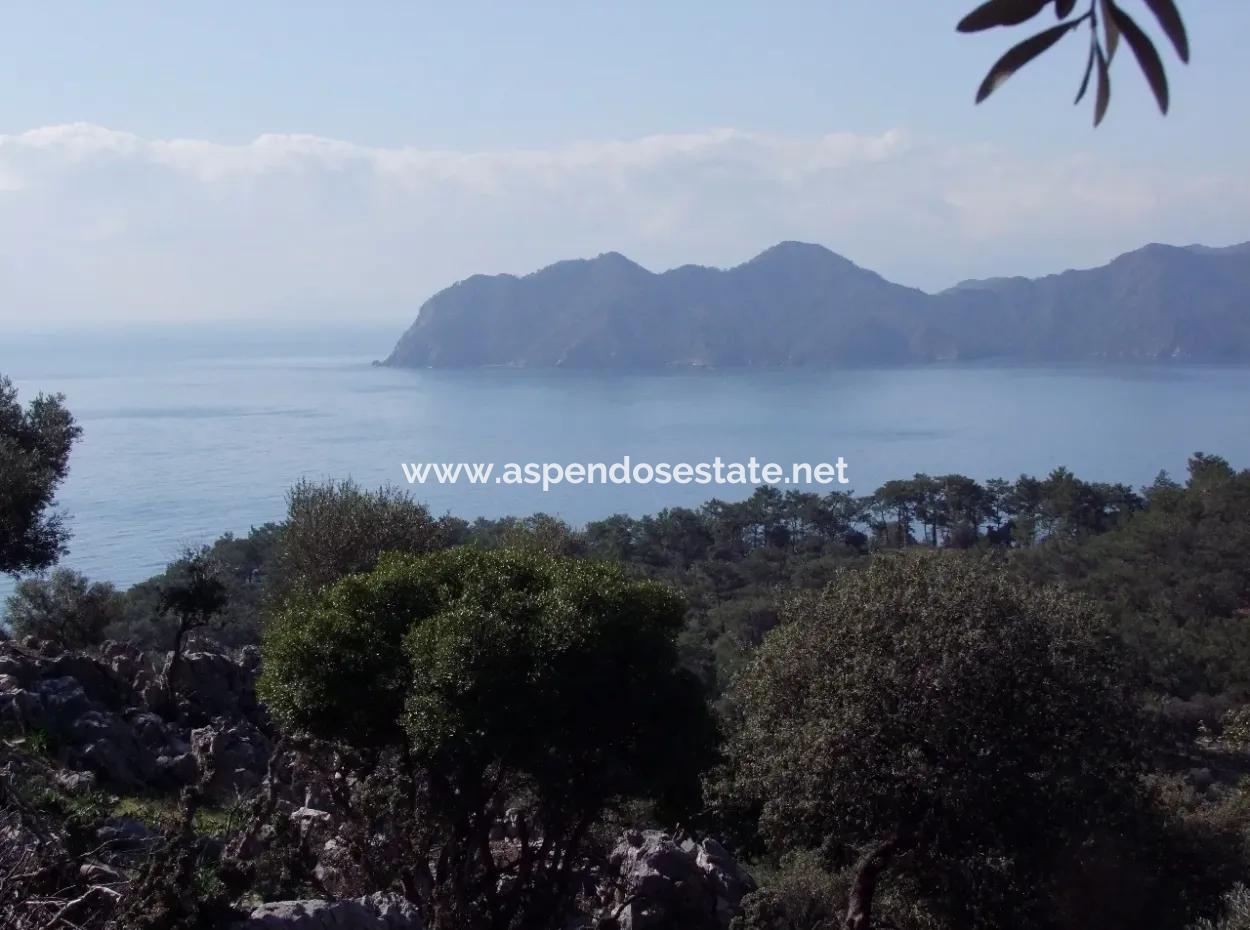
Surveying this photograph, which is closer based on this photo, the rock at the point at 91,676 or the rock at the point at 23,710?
the rock at the point at 23,710

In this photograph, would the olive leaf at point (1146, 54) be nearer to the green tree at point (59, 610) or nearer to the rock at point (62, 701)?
the rock at point (62, 701)

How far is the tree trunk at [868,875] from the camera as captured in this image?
8562 mm

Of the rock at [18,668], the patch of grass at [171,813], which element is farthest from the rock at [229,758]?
the rock at [18,668]

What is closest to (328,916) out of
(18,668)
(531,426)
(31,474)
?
(18,668)

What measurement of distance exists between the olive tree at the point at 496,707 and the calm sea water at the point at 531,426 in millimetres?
22661

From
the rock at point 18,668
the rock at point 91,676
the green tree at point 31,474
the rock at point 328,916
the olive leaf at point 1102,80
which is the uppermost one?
the olive leaf at point 1102,80

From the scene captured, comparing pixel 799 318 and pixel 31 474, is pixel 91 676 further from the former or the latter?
pixel 799 318

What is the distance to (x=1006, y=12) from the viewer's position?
5.11ft

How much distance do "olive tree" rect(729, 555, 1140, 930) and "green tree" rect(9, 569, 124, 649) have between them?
1555 cm

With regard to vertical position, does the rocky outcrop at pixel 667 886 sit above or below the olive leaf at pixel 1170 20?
below

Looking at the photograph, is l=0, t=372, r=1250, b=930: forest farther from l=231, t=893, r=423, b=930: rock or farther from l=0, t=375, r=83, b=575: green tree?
l=0, t=375, r=83, b=575: green tree

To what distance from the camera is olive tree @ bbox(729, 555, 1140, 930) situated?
8.45 metres

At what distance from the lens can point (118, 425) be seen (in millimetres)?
70438

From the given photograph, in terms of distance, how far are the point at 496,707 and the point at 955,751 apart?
3312 mm
